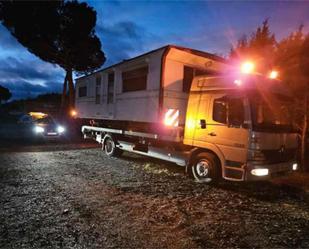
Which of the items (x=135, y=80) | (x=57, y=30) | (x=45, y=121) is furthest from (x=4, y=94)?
(x=135, y=80)

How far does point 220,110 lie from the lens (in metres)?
7.07

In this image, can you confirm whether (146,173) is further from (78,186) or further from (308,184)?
(308,184)

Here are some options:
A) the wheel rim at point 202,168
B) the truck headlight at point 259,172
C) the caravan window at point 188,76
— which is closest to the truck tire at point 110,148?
the caravan window at point 188,76

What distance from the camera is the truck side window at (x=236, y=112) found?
Result: 21.8ft

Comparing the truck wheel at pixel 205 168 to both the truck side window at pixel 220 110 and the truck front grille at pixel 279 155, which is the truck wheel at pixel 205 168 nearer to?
the truck side window at pixel 220 110

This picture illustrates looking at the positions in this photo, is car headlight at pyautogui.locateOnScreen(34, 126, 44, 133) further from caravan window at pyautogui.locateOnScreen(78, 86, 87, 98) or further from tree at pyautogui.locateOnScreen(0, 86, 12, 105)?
tree at pyautogui.locateOnScreen(0, 86, 12, 105)

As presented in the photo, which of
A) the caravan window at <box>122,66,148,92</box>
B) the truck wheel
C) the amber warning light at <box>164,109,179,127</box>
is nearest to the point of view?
the truck wheel

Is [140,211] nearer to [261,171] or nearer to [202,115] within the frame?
[261,171]

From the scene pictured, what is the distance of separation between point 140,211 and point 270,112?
3.90m

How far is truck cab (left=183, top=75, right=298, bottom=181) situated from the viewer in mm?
6508

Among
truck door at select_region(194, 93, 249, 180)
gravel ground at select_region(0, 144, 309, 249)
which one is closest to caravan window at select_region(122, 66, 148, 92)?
truck door at select_region(194, 93, 249, 180)

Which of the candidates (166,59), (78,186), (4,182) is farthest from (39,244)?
(166,59)

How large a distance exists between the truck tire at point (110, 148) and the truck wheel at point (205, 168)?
14.4 ft

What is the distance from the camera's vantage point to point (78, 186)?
7020 mm
